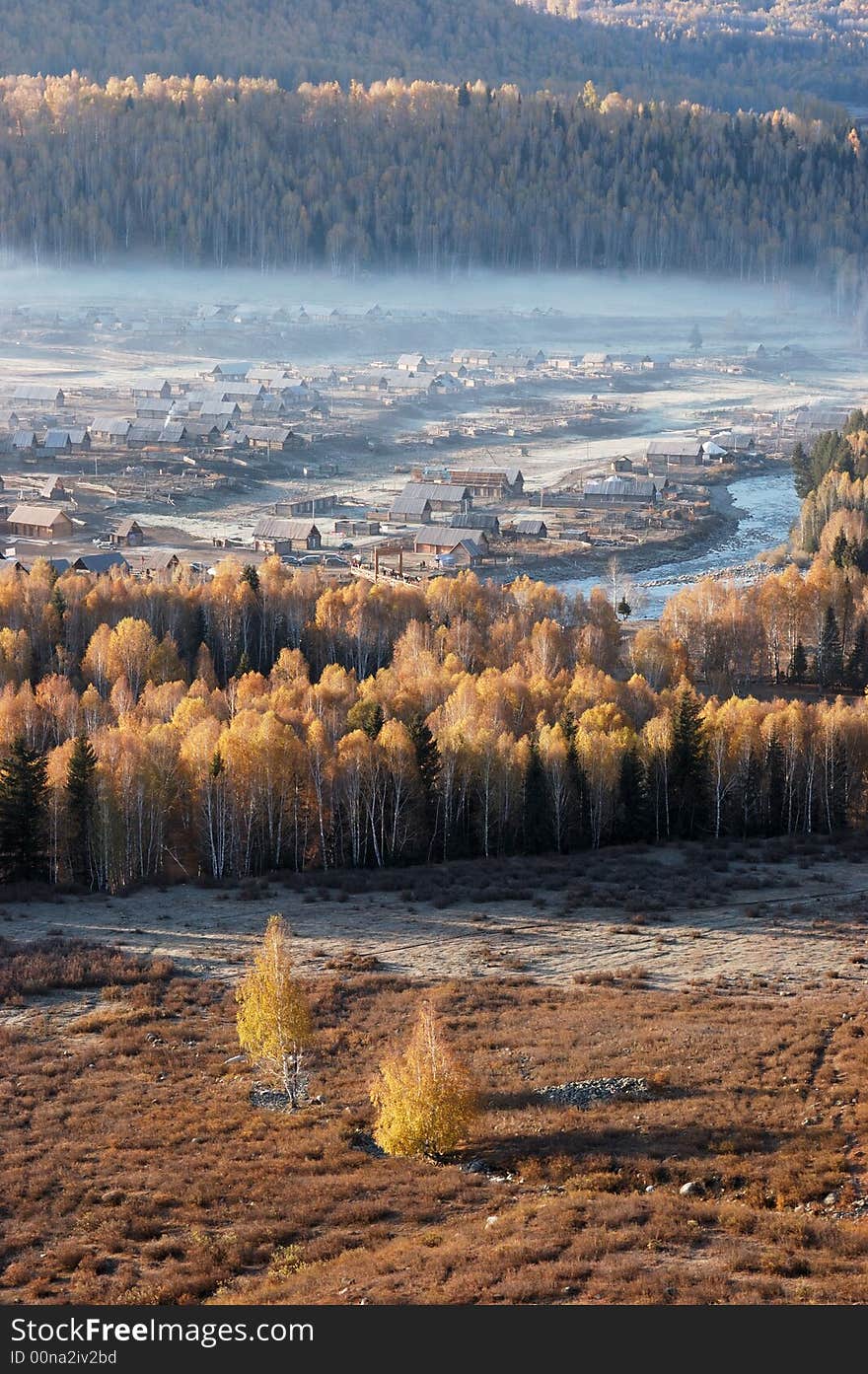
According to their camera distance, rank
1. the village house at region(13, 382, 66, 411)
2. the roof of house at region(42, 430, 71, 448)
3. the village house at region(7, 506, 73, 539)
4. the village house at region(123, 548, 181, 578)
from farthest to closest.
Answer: the village house at region(13, 382, 66, 411), the roof of house at region(42, 430, 71, 448), the village house at region(7, 506, 73, 539), the village house at region(123, 548, 181, 578)

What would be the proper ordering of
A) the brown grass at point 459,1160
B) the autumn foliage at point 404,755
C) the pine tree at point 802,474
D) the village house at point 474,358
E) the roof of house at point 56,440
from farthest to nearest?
1. the village house at point 474,358
2. the roof of house at point 56,440
3. the pine tree at point 802,474
4. the autumn foliage at point 404,755
5. the brown grass at point 459,1160

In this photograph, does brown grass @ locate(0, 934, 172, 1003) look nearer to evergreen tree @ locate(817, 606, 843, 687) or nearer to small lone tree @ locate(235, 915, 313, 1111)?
small lone tree @ locate(235, 915, 313, 1111)

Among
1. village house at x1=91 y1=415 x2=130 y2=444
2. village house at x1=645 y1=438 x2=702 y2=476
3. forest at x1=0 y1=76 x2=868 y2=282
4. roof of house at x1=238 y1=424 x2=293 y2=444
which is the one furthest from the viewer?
forest at x1=0 y1=76 x2=868 y2=282

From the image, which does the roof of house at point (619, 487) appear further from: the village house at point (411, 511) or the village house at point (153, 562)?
the village house at point (153, 562)

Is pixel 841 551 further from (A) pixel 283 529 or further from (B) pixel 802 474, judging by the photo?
(A) pixel 283 529

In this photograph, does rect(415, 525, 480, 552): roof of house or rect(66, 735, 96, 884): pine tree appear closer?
rect(66, 735, 96, 884): pine tree

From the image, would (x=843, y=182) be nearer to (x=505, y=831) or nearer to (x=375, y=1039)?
(x=505, y=831)

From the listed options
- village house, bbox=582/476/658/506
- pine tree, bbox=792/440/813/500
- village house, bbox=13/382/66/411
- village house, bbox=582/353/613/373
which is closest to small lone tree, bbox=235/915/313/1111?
pine tree, bbox=792/440/813/500

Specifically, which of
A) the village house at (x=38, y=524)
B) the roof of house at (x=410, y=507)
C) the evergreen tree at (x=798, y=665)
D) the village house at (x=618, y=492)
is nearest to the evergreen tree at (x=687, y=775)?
the evergreen tree at (x=798, y=665)

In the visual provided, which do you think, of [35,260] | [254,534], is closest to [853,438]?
[254,534]
